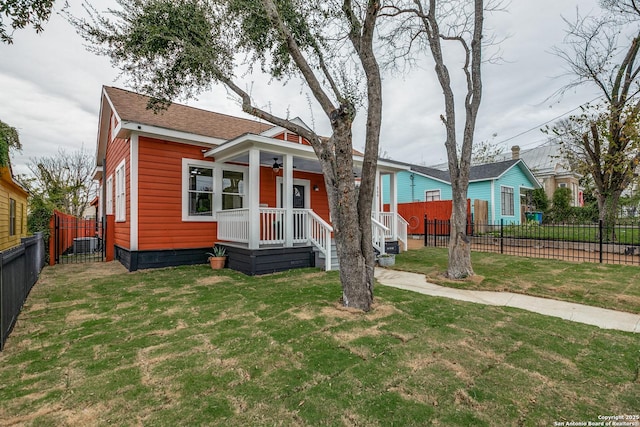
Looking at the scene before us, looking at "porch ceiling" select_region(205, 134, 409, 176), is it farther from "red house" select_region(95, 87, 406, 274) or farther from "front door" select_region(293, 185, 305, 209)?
"front door" select_region(293, 185, 305, 209)

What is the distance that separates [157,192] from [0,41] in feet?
13.7

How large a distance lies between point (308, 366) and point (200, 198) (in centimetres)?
705

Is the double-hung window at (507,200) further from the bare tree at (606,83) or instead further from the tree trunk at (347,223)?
the tree trunk at (347,223)

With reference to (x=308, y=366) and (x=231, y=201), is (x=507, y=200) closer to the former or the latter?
(x=231, y=201)

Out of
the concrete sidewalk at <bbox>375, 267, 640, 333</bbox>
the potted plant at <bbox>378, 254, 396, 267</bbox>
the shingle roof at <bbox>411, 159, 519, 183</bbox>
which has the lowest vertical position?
the concrete sidewalk at <bbox>375, 267, 640, 333</bbox>

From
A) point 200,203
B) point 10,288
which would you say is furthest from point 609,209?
point 10,288

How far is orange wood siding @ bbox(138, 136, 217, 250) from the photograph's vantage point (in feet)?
24.7

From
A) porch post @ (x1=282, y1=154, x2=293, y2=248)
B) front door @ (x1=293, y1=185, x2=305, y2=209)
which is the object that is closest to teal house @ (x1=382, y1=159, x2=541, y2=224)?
front door @ (x1=293, y1=185, x2=305, y2=209)

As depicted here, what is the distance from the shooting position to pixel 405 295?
5.05m

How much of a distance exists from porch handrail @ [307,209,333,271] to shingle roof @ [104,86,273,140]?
150 inches

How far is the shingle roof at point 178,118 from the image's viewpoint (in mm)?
8016

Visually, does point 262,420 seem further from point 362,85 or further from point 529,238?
point 529,238

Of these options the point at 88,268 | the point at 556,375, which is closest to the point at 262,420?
the point at 556,375

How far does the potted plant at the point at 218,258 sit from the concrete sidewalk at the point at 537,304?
13.7ft
